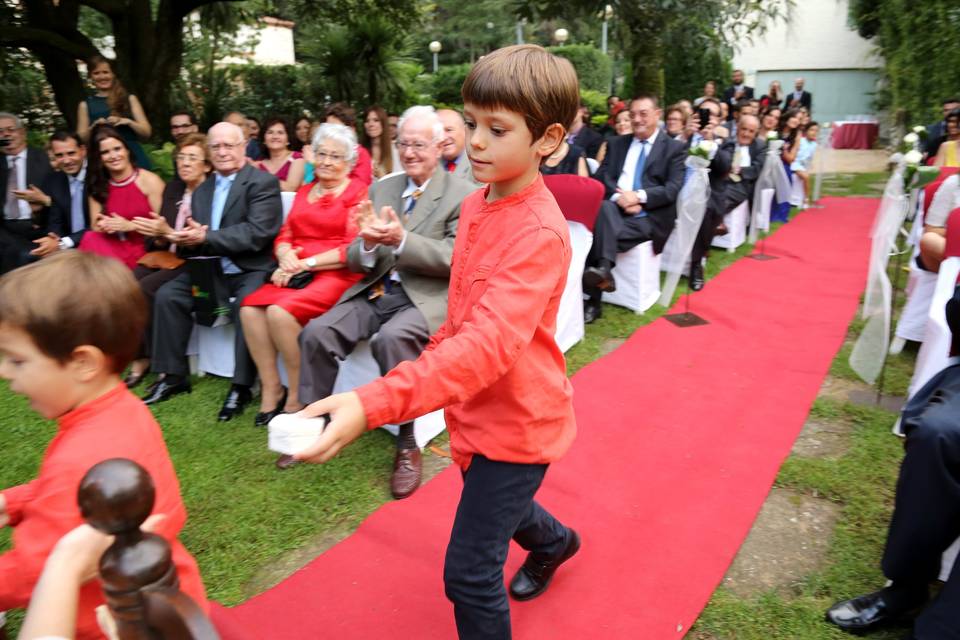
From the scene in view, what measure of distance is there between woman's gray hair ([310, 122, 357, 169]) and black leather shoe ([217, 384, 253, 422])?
1.54 meters

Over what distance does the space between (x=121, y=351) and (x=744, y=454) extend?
3088mm

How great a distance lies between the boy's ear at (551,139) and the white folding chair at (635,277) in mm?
4397

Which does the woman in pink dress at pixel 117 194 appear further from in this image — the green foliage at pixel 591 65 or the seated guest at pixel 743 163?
the green foliage at pixel 591 65

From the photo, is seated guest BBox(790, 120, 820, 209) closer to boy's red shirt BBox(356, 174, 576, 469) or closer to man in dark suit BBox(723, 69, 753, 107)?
man in dark suit BBox(723, 69, 753, 107)

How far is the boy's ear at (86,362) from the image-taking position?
4.83 feet

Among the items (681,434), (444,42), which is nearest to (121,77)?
(681,434)

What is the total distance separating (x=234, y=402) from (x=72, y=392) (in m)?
2.87

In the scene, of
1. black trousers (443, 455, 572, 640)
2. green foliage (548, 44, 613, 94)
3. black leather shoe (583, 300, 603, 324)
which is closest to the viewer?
black trousers (443, 455, 572, 640)

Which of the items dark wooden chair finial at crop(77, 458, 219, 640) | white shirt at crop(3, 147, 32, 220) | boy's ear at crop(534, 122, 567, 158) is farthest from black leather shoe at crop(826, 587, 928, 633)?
white shirt at crop(3, 147, 32, 220)

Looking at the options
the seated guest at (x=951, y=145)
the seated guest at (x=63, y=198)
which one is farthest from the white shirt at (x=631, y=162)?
the seated guest at (x=63, y=198)

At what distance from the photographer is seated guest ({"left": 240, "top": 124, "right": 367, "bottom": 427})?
403 cm

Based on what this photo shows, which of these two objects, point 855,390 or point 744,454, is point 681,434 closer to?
point 744,454

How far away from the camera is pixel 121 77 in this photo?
1036 cm

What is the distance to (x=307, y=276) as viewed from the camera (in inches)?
163
